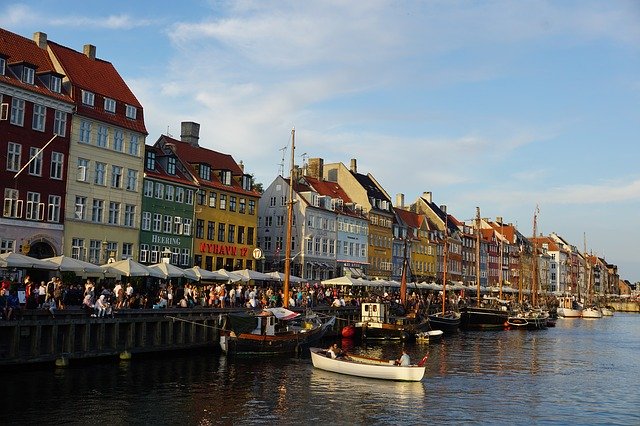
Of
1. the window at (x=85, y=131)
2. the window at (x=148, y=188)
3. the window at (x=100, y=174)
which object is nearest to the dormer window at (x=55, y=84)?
the window at (x=85, y=131)

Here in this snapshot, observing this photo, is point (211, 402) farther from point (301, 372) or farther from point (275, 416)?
point (301, 372)

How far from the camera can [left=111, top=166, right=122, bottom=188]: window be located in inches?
2440

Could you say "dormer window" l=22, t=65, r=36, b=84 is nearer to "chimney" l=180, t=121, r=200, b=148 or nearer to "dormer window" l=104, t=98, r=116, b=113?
"dormer window" l=104, t=98, r=116, b=113

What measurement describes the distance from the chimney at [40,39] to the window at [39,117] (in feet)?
24.6

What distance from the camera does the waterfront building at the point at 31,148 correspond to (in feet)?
171

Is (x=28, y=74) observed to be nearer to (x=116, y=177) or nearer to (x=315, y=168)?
(x=116, y=177)

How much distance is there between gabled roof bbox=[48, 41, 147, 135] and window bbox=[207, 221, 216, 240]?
483 inches

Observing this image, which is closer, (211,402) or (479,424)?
(479,424)

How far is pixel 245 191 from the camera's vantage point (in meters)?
77.9

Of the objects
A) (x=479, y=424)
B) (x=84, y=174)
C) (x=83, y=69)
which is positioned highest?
(x=83, y=69)

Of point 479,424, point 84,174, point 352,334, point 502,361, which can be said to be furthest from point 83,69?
point 479,424

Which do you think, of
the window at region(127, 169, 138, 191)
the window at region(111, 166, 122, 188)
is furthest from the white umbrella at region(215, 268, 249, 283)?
the window at region(127, 169, 138, 191)

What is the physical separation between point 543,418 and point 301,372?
1363 centimetres

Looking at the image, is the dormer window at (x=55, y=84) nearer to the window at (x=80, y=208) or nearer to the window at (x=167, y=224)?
the window at (x=80, y=208)
